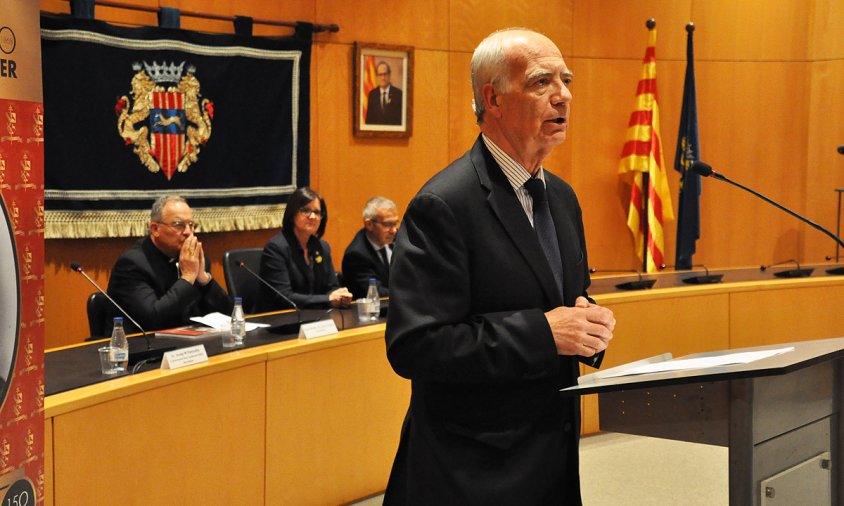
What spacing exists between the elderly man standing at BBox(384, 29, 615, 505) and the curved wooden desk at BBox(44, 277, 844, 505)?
124 centimetres

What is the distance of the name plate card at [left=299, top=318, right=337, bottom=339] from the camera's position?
11.6 ft

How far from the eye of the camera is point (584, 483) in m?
4.12

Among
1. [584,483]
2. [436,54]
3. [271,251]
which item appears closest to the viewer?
[584,483]

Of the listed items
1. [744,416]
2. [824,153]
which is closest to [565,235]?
[744,416]

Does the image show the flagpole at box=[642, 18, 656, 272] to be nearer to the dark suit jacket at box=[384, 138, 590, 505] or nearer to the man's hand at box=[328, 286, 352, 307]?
the man's hand at box=[328, 286, 352, 307]

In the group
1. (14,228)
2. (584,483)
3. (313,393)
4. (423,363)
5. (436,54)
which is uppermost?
(436,54)

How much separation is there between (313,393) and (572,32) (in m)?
4.45

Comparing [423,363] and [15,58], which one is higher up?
[15,58]

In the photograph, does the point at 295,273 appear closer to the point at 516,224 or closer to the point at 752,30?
the point at 516,224

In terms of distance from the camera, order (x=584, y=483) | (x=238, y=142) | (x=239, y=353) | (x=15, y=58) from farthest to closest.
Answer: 1. (x=238, y=142)
2. (x=584, y=483)
3. (x=239, y=353)
4. (x=15, y=58)

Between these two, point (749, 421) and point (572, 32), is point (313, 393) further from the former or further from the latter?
point (572, 32)

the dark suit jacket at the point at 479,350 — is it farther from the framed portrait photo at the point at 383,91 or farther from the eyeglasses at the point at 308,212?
the framed portrait photo at the point at 383,91

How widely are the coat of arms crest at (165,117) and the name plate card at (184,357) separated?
246cm

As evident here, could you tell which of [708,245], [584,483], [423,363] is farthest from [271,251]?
[708,245]
